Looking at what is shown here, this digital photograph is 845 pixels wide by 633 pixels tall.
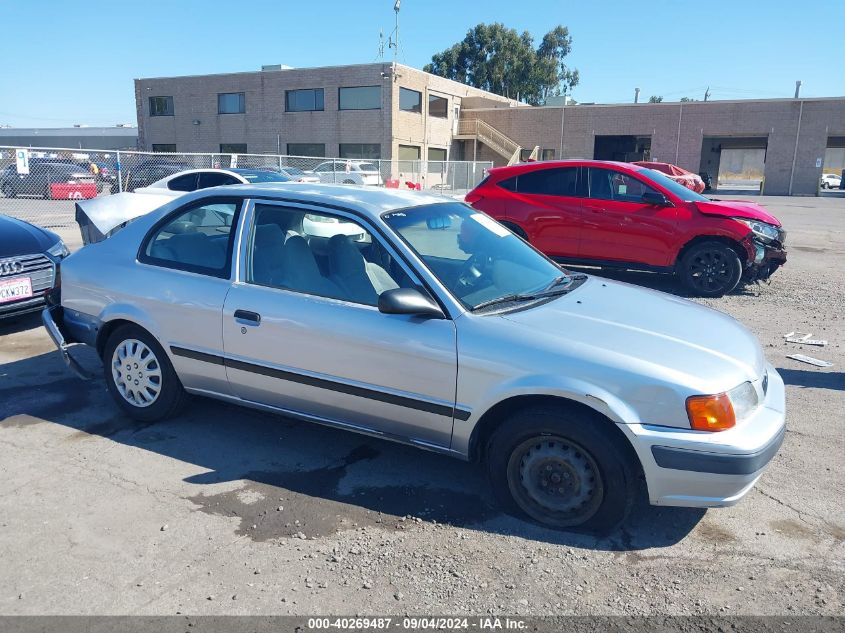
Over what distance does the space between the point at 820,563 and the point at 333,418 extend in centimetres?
256

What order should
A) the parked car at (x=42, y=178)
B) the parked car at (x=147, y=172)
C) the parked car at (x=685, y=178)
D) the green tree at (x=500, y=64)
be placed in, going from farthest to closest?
the green tree at (x=500, y=64) < the parked car at (x=685, y=178) < the parked car at (x=147, y=172) < the parked car at (x=42, y=178)

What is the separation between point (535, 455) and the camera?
10.8 feet

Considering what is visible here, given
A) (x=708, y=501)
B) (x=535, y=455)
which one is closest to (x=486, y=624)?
(x=535, y=455)

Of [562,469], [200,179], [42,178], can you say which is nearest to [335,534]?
[562,469]

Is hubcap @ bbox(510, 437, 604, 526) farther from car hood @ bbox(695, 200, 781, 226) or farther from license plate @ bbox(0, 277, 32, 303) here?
car hood @ bbox(695, 200, 781, 226)

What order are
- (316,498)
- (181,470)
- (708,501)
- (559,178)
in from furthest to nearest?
(559,178) < (181,470) < (316,498) < (708,501)

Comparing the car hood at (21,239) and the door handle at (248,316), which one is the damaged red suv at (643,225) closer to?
the car hood at (21,239)

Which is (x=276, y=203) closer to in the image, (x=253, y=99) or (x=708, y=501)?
(x=708, y=501)

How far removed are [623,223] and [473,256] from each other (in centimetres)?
560

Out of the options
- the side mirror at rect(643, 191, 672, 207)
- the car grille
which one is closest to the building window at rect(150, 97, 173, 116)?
the car grille

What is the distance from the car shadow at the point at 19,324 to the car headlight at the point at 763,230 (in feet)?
28.6

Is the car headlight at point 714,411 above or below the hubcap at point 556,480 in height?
above

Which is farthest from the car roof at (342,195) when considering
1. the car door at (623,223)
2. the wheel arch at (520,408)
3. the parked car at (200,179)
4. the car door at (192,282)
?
the parked car at (200,179)

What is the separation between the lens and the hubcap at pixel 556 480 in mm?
3219
